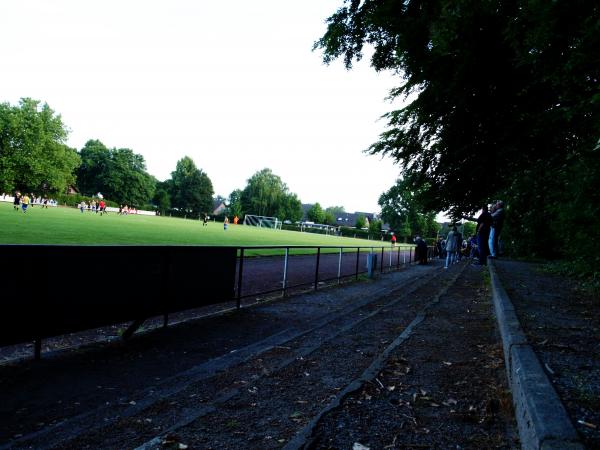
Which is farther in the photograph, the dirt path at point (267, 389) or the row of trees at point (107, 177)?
the row of trees at point (107, 177)

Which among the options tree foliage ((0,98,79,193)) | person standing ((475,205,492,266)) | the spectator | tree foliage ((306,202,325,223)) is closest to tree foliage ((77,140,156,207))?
tree foliage ((0,98,79,193))

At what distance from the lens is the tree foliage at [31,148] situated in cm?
5784

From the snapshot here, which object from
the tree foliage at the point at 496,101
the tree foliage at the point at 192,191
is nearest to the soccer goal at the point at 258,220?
the tree foliage at the point at 192,191

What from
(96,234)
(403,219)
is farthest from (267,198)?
(96,234)

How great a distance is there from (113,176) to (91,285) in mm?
99541

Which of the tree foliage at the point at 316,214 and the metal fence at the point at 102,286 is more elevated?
the tree foliage at the point at 316,214

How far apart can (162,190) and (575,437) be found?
371 ft

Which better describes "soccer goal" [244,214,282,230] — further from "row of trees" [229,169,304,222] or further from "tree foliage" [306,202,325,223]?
"tree foliage" [306,202,325,223]

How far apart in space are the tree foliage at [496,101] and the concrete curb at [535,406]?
3.03 meters

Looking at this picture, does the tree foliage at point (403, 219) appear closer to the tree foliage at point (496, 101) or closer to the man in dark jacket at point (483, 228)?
the man in dark jacket at point (483, 228)

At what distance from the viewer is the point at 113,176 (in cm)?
9350

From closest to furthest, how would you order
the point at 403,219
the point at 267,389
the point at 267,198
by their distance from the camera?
the point at 267,389
the point at 403,219
the point at 267,198

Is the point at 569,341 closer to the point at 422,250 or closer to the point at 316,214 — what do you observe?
the point at 422,250

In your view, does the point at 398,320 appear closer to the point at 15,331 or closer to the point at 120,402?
the point at 120,402
